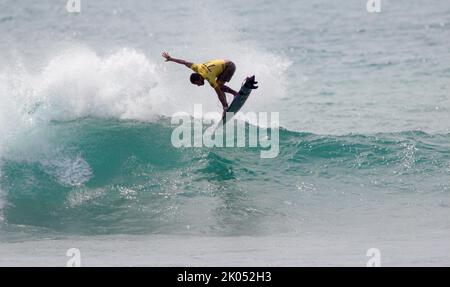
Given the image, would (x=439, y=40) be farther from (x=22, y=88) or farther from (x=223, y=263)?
(x=223, y=263)

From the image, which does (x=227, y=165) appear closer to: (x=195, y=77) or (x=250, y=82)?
(x=250, y=82)

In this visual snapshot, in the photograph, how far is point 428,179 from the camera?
667 inches

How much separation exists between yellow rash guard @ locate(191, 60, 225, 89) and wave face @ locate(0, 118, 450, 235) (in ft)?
7.91

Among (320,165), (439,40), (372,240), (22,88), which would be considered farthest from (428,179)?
(439,40)

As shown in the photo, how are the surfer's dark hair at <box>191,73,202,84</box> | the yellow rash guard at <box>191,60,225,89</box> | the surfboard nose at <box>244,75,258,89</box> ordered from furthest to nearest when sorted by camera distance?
the surfboard nose at <box>244,75,258,89</box> → the yellow rash guard at <box>191,60,225,89</box> → the surfer's dark hair at <box>191,73,202,84</box>

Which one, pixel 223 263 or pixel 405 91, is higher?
pixel 405 91

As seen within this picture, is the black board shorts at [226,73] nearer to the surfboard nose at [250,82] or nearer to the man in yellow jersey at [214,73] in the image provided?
the man in yellow jersey at [214,73]

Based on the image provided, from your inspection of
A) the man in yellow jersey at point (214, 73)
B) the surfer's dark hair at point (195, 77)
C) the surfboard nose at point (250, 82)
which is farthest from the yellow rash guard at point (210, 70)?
the surfboard nose at point (250, 82)

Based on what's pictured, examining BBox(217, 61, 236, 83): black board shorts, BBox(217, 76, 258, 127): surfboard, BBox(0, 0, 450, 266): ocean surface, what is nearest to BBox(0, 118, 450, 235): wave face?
BBox(0, 0, 450, 266): ocean surface

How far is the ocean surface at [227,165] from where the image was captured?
1335 cm

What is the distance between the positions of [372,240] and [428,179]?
13.8ft

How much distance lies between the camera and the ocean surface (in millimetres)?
13352

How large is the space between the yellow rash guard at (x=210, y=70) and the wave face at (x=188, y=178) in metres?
2.41

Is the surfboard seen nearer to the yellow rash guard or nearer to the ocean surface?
the yellow rash guard
